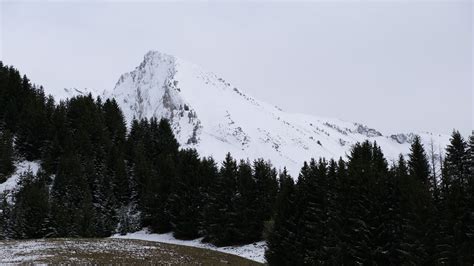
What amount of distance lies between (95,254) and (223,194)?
25.1 meters

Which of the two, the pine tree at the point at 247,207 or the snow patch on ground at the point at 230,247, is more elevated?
the pine tree at the point at 247,207

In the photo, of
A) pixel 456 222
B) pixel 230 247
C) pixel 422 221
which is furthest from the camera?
pixel 230 247

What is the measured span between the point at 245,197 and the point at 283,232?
63.9 ft

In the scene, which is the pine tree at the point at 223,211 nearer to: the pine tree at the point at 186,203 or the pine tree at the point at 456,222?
the pine tree at the point at 186,203

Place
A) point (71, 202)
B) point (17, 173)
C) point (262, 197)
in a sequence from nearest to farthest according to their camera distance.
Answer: point (262, 197) → point (71, 202) → point (17, 173)

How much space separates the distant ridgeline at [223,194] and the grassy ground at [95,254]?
7217 millimetres

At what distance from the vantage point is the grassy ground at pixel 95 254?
35.3 metres

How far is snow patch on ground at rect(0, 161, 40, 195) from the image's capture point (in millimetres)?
75969

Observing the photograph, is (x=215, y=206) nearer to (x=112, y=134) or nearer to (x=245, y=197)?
(x=245, y=197)

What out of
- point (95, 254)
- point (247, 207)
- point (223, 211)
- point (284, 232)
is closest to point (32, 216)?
point (223, 211)

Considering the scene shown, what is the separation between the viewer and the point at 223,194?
62.2 metres

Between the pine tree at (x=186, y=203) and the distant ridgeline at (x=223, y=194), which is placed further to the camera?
the pine tree at (x=186, y=203)

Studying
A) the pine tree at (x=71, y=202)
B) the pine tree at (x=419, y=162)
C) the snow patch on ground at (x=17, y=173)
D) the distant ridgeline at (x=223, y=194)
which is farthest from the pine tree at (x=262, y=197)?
the snow patch on ground at (x=17, y=173)

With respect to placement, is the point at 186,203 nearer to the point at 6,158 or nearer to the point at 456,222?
the point at 6,158
